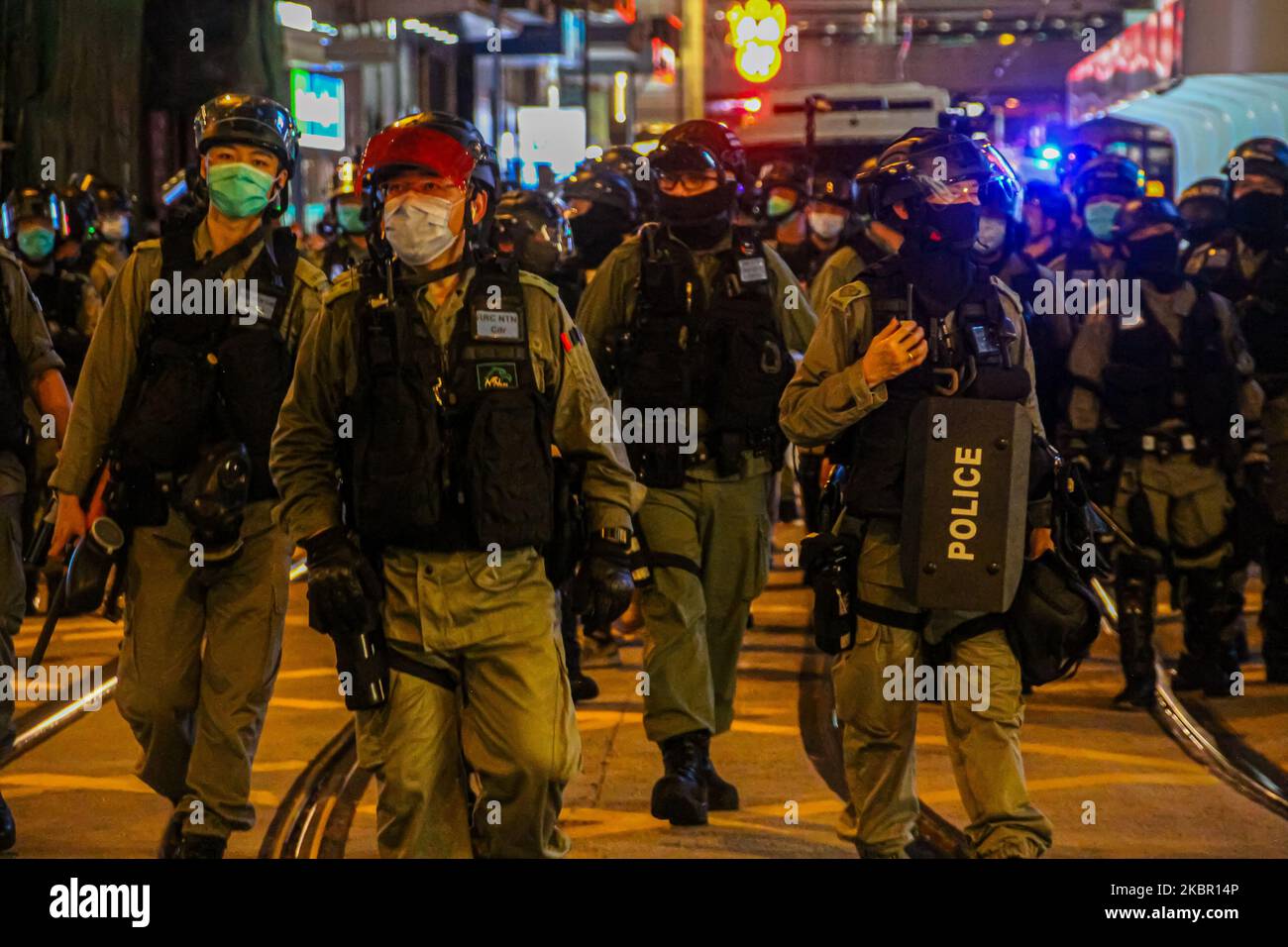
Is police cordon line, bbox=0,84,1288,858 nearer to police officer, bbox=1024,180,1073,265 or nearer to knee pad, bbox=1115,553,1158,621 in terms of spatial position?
knee pad, bbox=1115,553,1158,621

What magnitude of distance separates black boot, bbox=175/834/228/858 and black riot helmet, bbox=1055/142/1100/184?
822 cm

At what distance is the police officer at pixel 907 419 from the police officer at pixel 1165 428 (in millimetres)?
3118

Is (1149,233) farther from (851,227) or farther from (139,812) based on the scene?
(139,812)

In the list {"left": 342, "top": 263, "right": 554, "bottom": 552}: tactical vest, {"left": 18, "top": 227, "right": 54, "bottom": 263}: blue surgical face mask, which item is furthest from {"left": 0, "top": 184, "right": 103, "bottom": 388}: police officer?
{"left": 342, "top": 263, "right": 554, "bottom": 552}: tactical vest

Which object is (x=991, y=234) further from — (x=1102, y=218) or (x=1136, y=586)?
(x=1136, y=586)

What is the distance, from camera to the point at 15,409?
591cm

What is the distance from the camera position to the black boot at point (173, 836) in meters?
5.44

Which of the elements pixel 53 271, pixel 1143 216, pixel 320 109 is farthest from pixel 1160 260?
pixel 320 109

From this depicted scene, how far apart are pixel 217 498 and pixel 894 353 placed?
1.91 metres

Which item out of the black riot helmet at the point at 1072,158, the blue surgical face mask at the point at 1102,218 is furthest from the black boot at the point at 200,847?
the black riot helmet at the point at 1072,158
